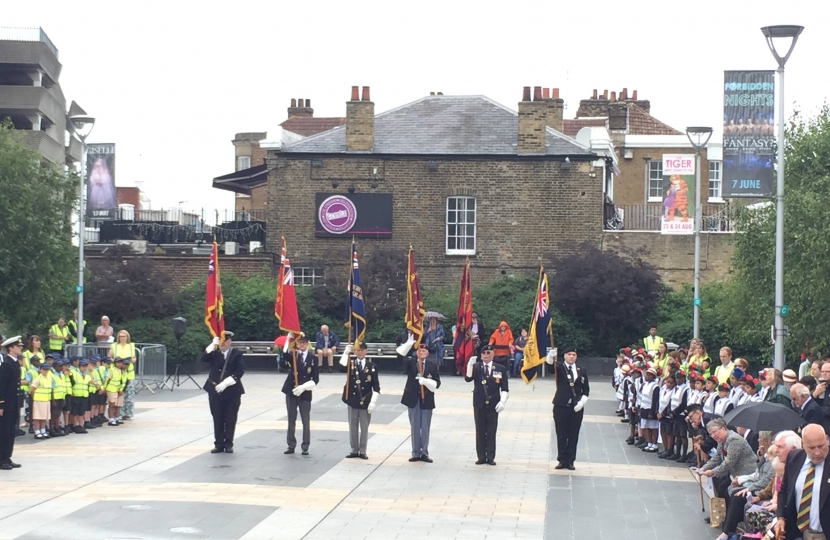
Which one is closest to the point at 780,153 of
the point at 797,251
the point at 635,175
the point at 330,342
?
the point at 797,251

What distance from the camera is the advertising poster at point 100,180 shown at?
3166 centimetres

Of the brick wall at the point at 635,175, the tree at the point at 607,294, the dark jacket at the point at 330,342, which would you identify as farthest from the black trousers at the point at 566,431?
the brick wall at the point at 635,175

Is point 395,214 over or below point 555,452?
over

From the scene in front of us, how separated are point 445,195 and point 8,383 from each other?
84.7ft

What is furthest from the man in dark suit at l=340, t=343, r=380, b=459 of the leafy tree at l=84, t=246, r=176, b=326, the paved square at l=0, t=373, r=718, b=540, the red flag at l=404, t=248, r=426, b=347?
the leafy tree at l=84, t=246, r=176, b=326

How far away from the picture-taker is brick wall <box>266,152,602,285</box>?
4094 cm

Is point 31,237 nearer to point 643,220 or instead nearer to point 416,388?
point 416,388

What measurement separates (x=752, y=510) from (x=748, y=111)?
11.1 m

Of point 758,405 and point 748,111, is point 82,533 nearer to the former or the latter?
point 758,405

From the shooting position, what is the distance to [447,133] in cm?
4238

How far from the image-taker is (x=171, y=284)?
40906mm

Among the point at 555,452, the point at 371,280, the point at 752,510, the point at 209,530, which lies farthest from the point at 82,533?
the point at 371,280

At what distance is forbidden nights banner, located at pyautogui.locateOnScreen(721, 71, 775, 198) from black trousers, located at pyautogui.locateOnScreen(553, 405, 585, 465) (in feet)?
18.1

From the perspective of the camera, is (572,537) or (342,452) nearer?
(572,537)
